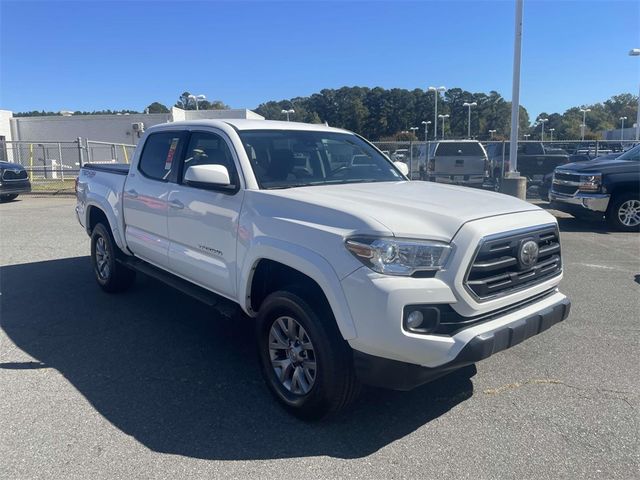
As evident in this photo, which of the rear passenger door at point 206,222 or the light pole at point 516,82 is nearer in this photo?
the rear passenger door at point 206,222

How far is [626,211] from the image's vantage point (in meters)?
10.3

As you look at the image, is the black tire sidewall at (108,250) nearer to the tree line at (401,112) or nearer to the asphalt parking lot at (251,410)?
the asphalt parking lot at (251,410)

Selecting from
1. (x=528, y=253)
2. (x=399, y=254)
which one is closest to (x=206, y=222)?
(x=399, y=254)

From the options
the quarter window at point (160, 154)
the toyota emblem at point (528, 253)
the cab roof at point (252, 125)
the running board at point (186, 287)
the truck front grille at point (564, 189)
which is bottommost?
the running board at point (186, 287)

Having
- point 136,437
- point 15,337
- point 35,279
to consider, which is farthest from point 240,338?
point 35,279

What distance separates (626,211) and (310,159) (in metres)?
8.51

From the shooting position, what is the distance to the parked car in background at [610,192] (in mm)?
10203

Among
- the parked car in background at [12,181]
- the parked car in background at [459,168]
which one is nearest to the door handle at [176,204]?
the parked car in background at [459,168]

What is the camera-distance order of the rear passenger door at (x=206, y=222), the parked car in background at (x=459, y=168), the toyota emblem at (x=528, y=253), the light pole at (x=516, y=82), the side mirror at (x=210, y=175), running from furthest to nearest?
the parked car in background at (x=459, y=168) → the light pole at (x=516, y=82) → the rear passenger door at (x=206, y=222) → the side mirror at (x=210, y=175) → the toyota emblem at (x=528, y=253)

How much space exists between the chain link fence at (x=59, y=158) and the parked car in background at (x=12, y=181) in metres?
1.70

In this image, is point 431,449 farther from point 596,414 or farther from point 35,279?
point 35,279

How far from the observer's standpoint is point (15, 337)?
486cm

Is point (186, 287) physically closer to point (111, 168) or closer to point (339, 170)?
point (339, 170)

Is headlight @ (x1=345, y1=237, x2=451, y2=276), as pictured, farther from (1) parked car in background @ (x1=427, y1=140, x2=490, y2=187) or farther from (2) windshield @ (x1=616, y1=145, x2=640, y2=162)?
(1) parked car in background @ (x1=427, y1=140, x2=490, y2=187)
